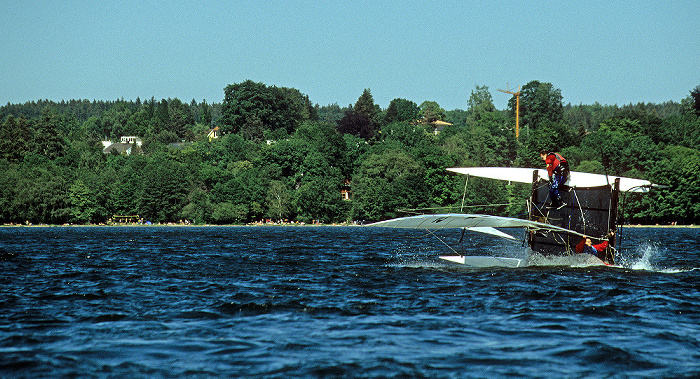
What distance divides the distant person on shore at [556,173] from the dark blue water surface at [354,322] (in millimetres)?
2771

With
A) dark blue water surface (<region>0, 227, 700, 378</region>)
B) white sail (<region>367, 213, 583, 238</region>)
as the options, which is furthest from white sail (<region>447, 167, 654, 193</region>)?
white sail (<region>367, 213, 583, 238</region>)

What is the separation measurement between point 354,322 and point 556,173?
1322cm

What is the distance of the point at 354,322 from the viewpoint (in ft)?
46.9

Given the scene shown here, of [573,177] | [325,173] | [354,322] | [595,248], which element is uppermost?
[325,173]

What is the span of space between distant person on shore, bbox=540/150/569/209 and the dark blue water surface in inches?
109

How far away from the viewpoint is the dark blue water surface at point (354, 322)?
10844 mm

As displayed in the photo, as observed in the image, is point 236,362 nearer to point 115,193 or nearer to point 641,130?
point 115,193

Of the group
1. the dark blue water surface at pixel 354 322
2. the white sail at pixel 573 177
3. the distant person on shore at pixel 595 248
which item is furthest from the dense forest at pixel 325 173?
the dark blue water surface at pixel 354 322

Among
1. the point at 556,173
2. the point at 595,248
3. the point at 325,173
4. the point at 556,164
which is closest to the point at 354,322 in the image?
the point at 556,173

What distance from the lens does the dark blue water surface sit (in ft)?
35.6

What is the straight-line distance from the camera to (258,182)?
10206cm

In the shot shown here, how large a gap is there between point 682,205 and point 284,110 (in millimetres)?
89402

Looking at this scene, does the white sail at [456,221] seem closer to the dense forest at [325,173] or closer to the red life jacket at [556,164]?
the red life jacket at [556,164]

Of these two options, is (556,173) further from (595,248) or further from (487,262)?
(487,262)
